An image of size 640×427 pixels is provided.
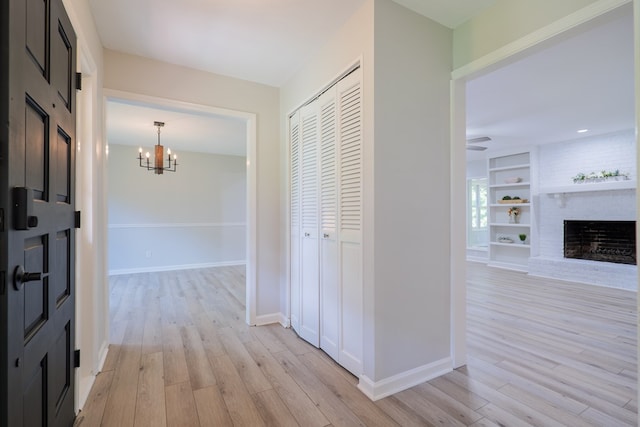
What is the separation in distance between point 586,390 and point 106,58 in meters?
4.45

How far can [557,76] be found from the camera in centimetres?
305

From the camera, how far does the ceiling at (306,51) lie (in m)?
2.04

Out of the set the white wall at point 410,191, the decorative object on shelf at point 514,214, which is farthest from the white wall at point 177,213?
the decorative object on shelf at point 514,214

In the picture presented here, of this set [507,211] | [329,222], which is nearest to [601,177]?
[507,211]

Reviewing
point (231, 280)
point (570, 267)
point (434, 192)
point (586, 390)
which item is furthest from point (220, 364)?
point (570, 267)

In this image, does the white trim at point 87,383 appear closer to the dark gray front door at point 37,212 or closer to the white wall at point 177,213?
the dark gray front door at point 37,212

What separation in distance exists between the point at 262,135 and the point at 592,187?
5.83m

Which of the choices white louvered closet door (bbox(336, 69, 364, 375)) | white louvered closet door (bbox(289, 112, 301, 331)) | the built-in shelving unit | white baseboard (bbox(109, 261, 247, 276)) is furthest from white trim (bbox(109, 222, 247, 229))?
the built-in shelving unit

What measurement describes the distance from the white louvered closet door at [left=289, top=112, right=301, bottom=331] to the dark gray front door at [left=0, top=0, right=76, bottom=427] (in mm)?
1746

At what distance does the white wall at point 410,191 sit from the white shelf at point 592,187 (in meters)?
4.81

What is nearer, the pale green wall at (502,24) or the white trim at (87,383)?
the pale green wall at (502,24)

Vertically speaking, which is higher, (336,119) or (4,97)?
(336,119)

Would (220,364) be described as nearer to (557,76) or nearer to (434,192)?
(434,192)

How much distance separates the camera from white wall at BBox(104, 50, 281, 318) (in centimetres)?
287
